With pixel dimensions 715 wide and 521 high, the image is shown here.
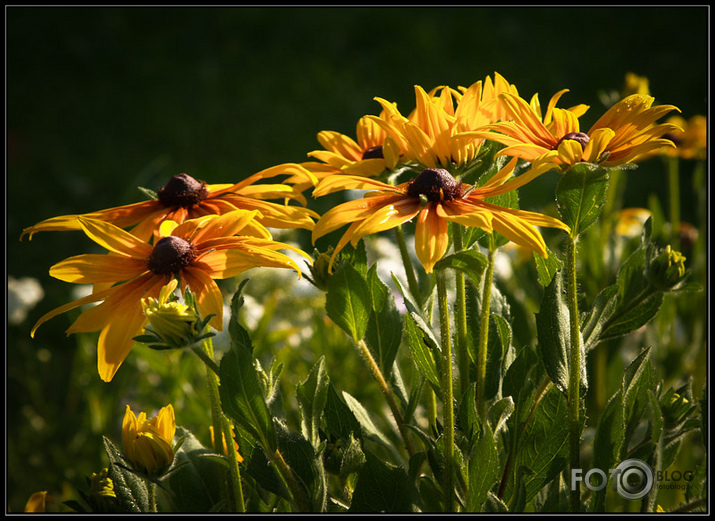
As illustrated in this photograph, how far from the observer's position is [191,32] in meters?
3.13

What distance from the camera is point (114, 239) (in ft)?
1.96

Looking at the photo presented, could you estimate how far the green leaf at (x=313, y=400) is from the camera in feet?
1.97

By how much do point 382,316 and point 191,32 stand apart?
2758 millimetres

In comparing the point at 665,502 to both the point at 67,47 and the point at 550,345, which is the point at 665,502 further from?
the point at 67,47

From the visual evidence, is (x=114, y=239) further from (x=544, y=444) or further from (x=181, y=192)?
(x=544, y=444)

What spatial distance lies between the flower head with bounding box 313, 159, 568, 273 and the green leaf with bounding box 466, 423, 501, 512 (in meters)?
0.15

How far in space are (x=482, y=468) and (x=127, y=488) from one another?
32 cm

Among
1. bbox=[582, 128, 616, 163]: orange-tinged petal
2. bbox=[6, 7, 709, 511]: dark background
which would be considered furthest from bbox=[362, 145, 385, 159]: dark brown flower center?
bbox=[6, 7, 709, 511]: dark background

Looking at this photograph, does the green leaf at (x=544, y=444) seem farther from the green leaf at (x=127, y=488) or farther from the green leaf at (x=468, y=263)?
the green leaf at (x=127, y=488)

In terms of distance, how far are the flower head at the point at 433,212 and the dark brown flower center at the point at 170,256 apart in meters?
0.11

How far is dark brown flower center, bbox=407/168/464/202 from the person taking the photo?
56cm

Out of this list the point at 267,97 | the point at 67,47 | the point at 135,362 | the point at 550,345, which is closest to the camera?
the point at 550,345

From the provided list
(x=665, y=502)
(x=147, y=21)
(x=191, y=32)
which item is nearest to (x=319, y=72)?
(x=191, y=32)

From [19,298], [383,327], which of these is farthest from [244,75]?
[383,327]
